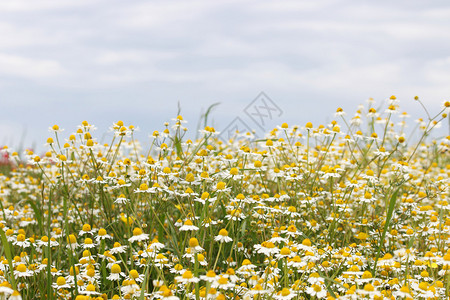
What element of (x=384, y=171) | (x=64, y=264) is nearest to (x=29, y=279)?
(x=64, y=264)

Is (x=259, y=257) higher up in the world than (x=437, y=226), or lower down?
lower down

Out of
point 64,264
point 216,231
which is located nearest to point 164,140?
point 216,231

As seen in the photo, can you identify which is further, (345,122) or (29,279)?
(345,122)

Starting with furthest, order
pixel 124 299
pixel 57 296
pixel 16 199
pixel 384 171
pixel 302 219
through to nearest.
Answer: pixel 16 199, pixel 384 171, pixel 302 219, pixel 57 296, pixel 124 299

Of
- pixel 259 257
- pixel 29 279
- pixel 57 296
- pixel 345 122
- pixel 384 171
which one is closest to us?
pixel 57 296

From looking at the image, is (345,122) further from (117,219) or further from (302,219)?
(117,219)

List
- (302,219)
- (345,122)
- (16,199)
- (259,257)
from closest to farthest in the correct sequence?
1. (259,257)
2. (302,219)
3. (345,122)
4. (16,199)

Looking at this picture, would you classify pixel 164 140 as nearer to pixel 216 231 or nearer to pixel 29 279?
pixel 216 231

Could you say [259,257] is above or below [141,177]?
below

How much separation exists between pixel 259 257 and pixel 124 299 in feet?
5.46

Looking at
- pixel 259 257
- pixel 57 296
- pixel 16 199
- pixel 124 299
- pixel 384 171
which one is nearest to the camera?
pixel 124 299

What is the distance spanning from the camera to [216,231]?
13.9ft

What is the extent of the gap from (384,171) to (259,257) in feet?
9.18

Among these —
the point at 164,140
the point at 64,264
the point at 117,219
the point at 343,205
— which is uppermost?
the point at 164,140
